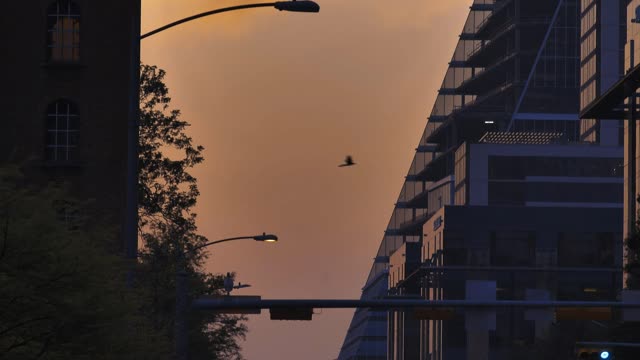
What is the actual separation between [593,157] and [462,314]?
1213 inches

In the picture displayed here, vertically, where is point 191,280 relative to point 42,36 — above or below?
below

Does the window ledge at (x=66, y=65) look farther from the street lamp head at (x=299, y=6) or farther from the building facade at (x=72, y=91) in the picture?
the street lamp head at (x=299, y=6)

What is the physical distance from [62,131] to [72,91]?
67.8 inches

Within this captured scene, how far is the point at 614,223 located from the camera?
149750 mm

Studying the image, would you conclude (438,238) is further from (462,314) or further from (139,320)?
(139,320)

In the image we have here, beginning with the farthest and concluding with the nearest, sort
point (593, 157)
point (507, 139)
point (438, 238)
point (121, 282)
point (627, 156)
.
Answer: point (507, 139) < point (593, 157) < point (438, 238) < point (627, 156) < point (121, 282)

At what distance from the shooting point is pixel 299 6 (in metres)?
31.5

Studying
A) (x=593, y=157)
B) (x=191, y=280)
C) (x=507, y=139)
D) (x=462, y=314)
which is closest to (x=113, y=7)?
(x=191, y=280)

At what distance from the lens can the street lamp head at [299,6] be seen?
31.3 metres

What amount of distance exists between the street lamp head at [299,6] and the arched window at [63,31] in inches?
1437

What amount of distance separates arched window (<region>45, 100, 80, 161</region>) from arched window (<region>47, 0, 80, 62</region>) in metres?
2.04

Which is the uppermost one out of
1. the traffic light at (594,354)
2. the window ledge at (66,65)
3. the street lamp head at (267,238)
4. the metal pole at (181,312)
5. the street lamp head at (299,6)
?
the window ledge at (66,65)

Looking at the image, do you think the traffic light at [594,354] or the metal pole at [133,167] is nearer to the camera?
the metal pole at [133,167]

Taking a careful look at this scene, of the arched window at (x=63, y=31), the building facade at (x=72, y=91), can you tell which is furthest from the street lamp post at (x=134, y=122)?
the arched window at (x=63, y=31)
